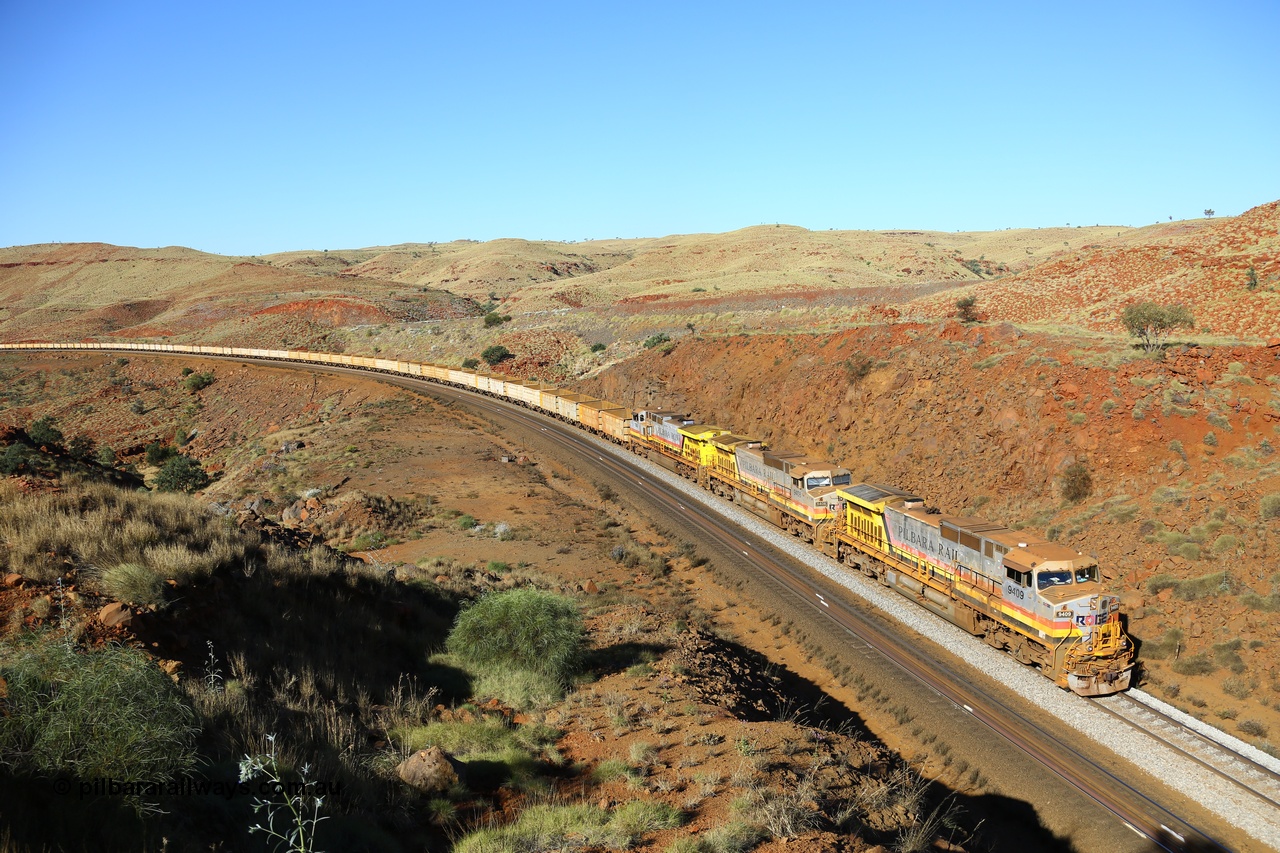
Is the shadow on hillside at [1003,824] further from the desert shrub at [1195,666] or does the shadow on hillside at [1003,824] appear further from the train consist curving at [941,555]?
the desert shrub at [1195,666]

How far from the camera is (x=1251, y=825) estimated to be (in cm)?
1681

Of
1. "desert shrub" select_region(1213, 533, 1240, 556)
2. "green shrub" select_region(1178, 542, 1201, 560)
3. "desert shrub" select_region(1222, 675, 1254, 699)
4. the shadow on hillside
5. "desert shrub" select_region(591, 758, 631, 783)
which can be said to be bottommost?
the shadow on hillside

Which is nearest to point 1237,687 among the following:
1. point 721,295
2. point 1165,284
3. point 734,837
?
point 734,837

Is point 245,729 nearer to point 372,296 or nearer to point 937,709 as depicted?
point 937,709

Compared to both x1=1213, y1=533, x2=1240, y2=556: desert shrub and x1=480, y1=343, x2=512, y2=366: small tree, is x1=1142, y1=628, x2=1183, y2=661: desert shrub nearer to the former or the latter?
x1=1213, y1=533, x2=1240, y2=556: desert shrub

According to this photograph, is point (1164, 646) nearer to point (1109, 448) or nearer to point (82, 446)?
point (1109, 448)

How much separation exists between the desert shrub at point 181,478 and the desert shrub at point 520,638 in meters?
36.2

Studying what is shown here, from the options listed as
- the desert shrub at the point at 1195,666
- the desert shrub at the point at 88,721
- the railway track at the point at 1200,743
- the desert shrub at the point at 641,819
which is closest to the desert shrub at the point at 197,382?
the desert shrub at the point at 88,721

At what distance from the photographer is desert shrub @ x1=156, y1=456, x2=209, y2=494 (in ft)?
151

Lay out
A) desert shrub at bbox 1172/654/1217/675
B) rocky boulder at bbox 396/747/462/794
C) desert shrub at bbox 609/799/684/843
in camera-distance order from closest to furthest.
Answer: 1. desert shrub at bbox 609/799/684/843
2. rocky boulder at bbox 396/747/462/794
3. desert shrub at bbox 1172/654/1217/675

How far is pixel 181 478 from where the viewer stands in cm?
4697

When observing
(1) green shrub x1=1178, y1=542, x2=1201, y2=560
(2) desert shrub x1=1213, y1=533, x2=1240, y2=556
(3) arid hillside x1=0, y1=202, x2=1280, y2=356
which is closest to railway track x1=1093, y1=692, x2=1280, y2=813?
(1) green shrub x1=1178, y1=542, x2=1201, y2=560

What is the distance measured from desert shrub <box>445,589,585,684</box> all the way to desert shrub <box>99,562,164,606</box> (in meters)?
6.77

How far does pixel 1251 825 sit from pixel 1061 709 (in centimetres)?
514
